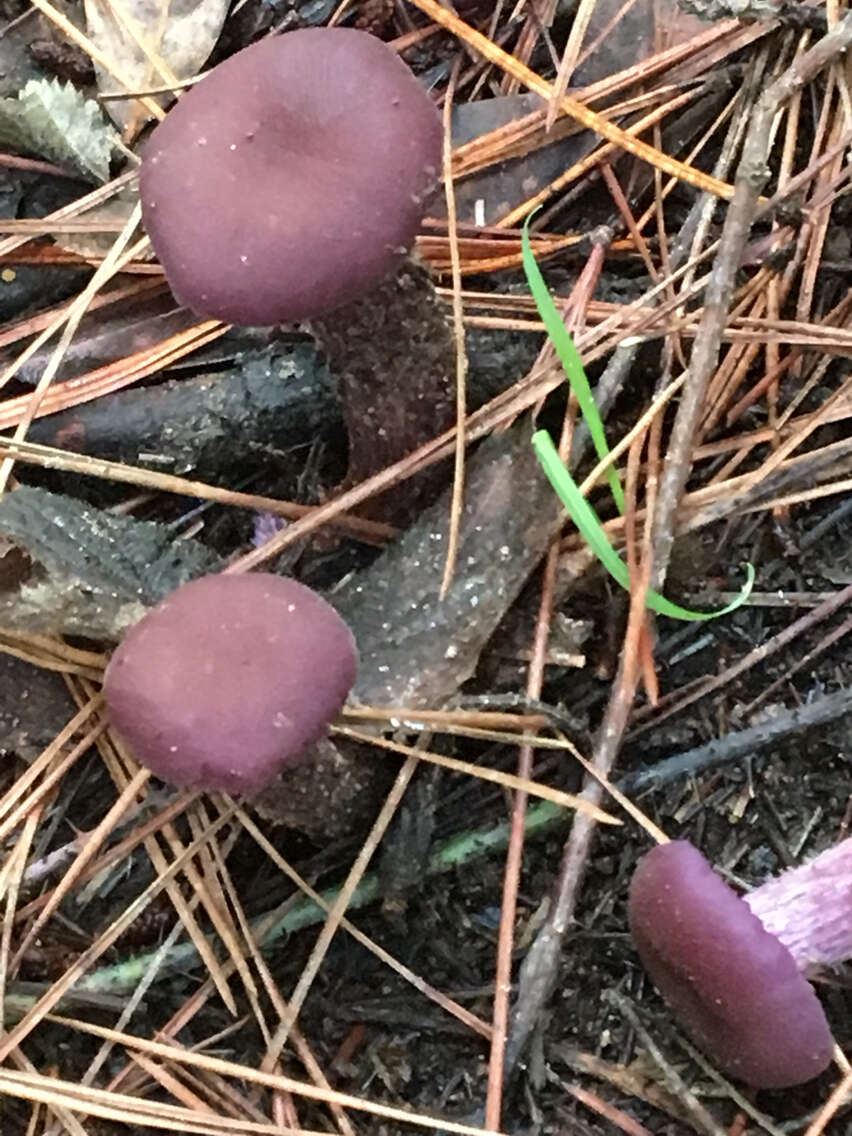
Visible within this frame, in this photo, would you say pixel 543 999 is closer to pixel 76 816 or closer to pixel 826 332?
pixel 76 816

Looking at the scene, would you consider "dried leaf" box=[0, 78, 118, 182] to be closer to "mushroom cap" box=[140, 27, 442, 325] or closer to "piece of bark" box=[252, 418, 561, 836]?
"mushroom cap" box=[140, 27, 442, 325]

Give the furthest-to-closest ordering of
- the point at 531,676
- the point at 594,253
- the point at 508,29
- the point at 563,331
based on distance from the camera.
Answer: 1. the point at 508,29
2. the point at 594,253
3. the point at 531,676
4. the point at 563,331

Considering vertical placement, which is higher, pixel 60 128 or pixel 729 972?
pixel 60 128

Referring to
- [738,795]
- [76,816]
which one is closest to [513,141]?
[738,795]

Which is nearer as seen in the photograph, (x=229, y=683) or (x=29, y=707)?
(x=229, y=683)

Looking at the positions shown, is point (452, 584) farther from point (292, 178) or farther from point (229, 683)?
point (292, 178)

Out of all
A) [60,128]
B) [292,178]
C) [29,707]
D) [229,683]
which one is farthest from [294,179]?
[29,707]
